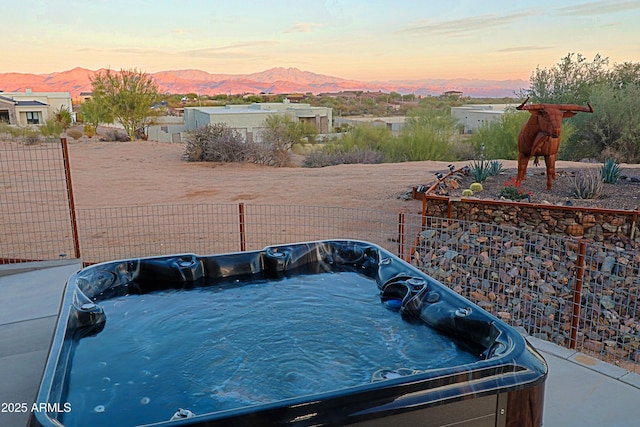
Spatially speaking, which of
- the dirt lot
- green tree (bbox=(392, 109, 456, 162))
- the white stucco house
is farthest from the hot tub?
the white stucco house

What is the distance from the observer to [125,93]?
88.6 feet

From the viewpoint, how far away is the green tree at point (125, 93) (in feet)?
88.9

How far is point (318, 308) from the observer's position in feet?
14.1

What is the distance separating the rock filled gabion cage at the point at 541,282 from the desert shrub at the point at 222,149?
36.4ft

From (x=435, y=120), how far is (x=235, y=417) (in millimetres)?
19443

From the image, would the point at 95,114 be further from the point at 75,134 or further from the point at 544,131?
the point at 544,131

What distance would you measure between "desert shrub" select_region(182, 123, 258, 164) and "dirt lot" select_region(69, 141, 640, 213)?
23.8 inches

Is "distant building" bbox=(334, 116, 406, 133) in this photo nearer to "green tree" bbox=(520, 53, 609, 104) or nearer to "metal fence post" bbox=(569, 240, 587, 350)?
"green tree" bbox=(520, 53, 609, 104)

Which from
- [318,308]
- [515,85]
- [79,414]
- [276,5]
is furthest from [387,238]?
[515,85]

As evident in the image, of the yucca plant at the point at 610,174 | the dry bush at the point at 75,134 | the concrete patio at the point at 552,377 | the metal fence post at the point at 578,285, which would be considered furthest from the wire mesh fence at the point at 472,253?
the dry bush at the point at 75,134

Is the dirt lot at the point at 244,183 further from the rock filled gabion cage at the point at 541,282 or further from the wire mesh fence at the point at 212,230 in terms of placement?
the rock filled gabion cage at the point at 541,282

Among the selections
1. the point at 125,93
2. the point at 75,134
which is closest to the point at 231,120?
the point at 125,93

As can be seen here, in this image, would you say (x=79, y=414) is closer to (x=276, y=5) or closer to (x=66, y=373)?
(x=66, y=373)

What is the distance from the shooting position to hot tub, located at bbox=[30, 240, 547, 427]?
8.38 feet
